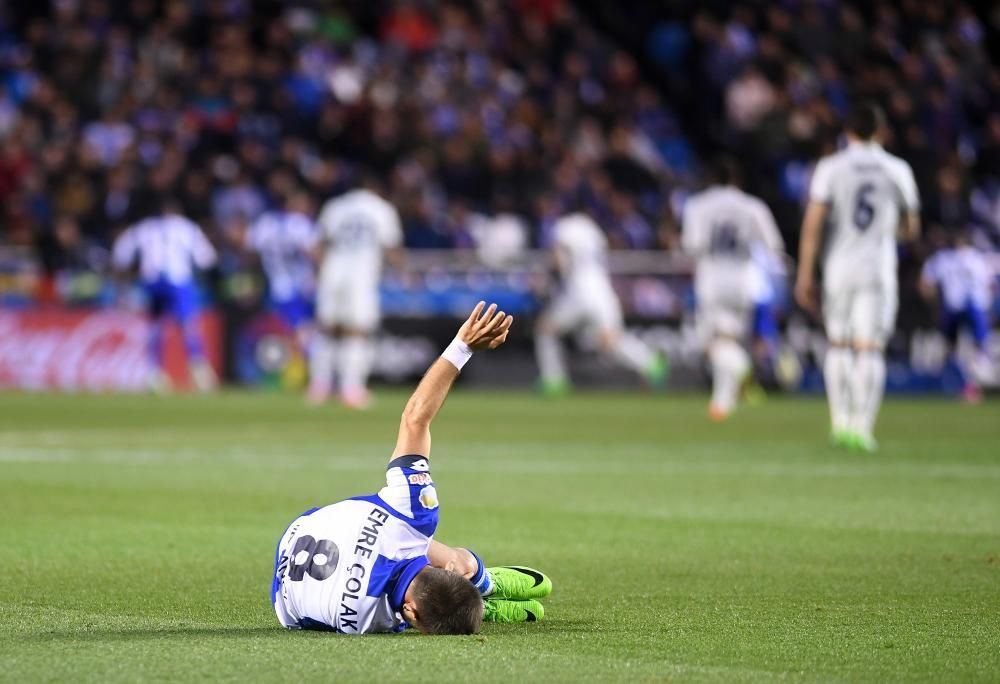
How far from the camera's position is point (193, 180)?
89.9ft

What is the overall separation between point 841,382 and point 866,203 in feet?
4.77

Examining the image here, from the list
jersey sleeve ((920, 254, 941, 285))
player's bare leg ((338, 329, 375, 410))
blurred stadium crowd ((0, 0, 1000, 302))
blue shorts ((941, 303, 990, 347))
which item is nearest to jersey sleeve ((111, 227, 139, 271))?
blurred stadium crowd ((0, 0, 1000, 302))

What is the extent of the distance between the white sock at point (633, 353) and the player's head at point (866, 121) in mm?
10730

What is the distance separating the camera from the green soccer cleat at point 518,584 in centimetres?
691

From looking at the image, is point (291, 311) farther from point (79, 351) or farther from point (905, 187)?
point (905, 187)

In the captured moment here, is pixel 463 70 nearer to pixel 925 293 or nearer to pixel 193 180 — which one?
pixel 193 180

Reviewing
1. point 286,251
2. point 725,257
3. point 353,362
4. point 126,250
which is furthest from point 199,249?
point 725,257

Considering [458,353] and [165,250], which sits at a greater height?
[165,250]

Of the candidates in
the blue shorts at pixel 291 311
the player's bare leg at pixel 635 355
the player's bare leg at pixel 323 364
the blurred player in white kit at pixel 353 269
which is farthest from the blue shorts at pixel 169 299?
the player's bare leg at pixel 635 355

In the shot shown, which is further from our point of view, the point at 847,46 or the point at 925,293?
the point at 847,46

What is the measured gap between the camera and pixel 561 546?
932 cm

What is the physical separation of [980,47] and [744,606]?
25006mm

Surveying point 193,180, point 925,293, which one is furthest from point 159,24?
point 925,293

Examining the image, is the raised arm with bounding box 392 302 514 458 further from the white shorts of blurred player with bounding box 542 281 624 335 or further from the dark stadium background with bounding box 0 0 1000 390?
the dark stadium background with bounding box 0 0 1000 390
